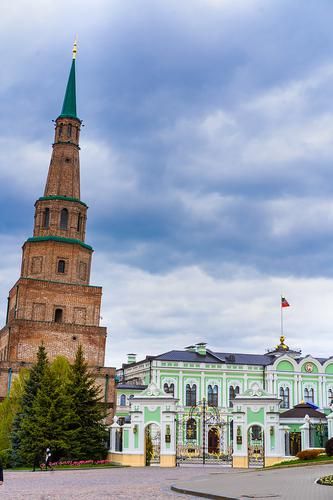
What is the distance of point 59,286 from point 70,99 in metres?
17.0

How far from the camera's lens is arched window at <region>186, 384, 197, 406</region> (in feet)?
196

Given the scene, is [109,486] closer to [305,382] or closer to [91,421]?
[91,421]

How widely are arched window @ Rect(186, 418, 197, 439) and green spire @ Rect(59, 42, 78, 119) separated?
28.4 m

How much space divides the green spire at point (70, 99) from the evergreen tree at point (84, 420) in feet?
84.0

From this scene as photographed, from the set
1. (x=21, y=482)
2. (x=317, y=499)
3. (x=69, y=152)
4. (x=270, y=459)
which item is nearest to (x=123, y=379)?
(x=69, y=152)

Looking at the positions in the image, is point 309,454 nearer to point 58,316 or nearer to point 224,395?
point 58,316

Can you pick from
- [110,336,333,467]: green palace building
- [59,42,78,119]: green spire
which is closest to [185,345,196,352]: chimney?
[110,336,333,467]: green palace building

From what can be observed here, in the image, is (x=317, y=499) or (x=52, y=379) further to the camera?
(x=52, y=379)

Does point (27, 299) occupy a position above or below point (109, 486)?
above

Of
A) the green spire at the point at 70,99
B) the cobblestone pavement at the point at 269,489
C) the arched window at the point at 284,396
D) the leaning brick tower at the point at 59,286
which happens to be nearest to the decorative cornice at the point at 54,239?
the leaning brick tower at the point at 59,286

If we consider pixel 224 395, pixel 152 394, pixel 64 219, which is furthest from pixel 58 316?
pixel 224 395

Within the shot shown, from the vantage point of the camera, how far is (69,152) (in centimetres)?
5400

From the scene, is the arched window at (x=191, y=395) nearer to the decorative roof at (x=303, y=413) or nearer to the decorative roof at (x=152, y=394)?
the decorative roof at (x=303, y=413)

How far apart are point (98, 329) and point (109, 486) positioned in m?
29.7
